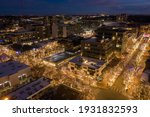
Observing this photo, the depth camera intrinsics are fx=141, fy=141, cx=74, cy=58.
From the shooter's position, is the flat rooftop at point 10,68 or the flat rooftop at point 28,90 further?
the flat rooftop at point 10,68

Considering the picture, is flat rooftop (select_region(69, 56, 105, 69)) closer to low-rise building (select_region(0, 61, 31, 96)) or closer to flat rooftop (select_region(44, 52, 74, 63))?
flat rooftop (select_region(44, 52, 74, 63))

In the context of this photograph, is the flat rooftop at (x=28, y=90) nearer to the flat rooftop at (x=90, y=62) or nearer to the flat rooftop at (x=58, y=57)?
the flat rooftop at (x=90, y=62)

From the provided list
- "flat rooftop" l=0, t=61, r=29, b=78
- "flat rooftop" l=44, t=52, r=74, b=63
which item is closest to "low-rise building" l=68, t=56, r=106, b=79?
"flat rooftop" l=44, t=52, r=74, b=63

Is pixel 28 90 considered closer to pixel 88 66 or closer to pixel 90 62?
pixel 88 66

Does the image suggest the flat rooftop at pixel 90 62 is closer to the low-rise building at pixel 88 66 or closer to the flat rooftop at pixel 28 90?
the low-rise building at pixel 88 66

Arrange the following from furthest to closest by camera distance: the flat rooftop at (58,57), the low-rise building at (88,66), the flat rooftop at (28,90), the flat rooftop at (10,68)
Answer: the flat rooftop at (58,57)
the low-rise building at (88,66)
the flat rooftop at (10,68)
the flat rooftop at (28,90)

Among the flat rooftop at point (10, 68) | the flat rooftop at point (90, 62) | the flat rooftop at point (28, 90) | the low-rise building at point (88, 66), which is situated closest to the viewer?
the flat rooftop at point (28, 90)

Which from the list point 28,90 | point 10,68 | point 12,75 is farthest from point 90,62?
point 10,68

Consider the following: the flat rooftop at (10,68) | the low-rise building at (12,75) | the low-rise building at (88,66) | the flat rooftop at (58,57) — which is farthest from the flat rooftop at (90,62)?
the flat rooftop at (10,68)

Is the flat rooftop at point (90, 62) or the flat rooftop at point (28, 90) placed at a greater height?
the flat rooftop at point (90, 62)
